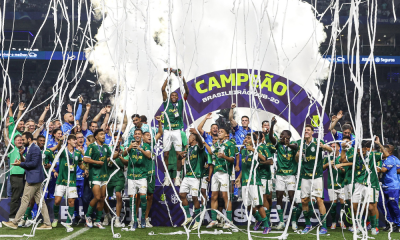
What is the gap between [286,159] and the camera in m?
7.00

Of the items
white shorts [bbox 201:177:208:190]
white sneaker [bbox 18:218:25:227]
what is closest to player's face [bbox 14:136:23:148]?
white sneaker [bbox 18:218:25:227]

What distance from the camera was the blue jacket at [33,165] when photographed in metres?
6.62

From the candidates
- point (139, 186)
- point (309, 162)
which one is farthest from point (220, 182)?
point (309, 162)

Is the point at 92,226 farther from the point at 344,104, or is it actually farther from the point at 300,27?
the point at 344,104

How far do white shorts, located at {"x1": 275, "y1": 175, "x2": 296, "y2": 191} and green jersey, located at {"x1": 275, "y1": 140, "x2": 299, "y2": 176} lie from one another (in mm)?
67

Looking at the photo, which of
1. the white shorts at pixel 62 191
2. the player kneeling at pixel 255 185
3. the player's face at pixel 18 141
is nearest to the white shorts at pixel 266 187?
the player kneeling at pixel 255 185

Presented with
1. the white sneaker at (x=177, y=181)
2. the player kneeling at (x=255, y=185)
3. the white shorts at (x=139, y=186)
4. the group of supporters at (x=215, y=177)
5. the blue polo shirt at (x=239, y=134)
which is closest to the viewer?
the player kneeling at (x=255, y=185)

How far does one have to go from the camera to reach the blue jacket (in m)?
6.62

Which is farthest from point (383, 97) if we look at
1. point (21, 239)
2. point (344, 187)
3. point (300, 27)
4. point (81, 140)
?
point (21, 239)

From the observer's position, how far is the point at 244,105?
32.2 ft

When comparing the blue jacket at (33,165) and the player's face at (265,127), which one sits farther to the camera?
the player's face at (265,127)

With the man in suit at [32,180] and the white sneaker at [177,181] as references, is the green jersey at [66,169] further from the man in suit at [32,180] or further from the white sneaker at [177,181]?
the white sneaker at [177,181]

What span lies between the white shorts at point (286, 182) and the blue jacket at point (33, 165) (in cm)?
388

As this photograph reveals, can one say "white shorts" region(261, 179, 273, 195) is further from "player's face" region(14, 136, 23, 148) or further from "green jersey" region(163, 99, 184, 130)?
"player's face" region(14, 136, 23, 148)
